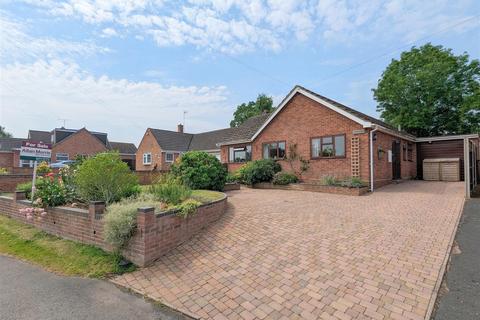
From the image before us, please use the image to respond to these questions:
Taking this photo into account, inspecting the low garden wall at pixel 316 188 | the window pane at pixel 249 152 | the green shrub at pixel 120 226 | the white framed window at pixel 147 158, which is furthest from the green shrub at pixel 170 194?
the white framed window at pixel 147 158

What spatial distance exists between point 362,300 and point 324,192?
8781 mm

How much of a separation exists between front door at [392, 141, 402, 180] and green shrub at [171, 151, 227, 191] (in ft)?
33.6

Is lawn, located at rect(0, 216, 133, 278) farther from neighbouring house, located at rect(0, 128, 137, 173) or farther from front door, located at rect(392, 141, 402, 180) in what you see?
neighbouring house, located at rect(0, 128, 137, 173)

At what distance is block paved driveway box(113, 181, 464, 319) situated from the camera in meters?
3.33

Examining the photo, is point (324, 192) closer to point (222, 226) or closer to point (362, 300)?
point (222, 226)

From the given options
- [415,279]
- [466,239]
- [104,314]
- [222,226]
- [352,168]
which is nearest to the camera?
[104,314]

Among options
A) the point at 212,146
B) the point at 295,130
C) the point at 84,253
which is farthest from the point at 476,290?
the point at 212,146

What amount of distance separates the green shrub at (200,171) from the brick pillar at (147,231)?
18.3 feet

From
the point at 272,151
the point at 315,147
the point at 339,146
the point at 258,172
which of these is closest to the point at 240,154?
the point at 272,151

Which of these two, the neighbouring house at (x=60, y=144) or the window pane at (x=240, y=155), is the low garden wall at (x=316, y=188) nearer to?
the window pane at (x=240, y=155)

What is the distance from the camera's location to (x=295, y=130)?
50.4 ft

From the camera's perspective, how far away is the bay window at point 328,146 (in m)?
13.4

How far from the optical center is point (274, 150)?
1661 centimetres

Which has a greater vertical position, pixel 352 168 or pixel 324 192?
pixel 352 168
